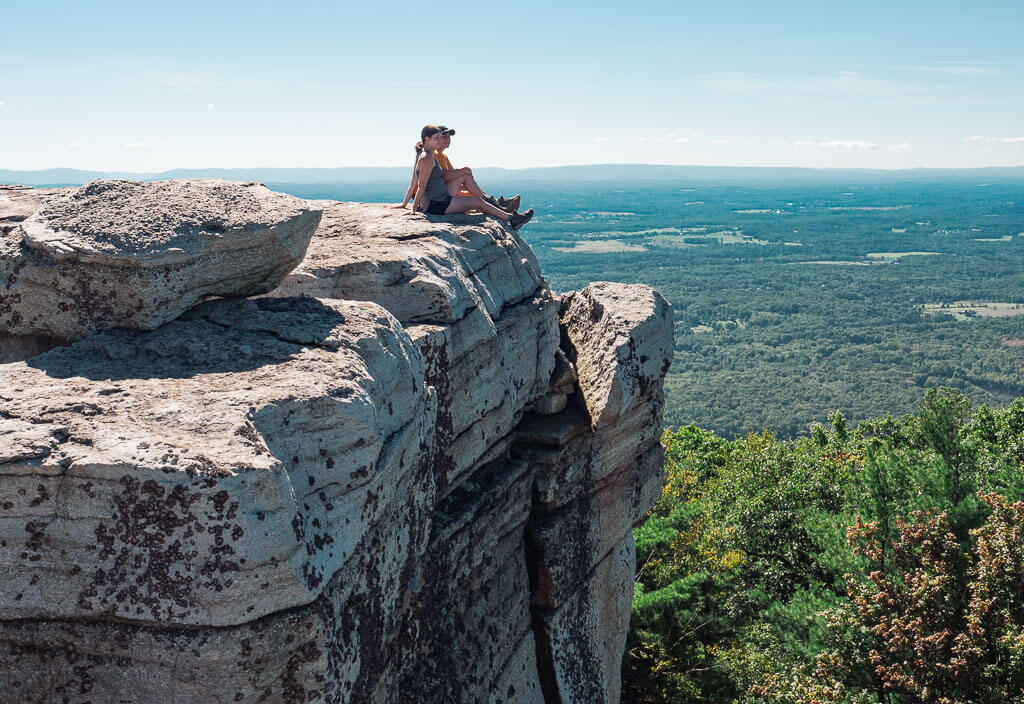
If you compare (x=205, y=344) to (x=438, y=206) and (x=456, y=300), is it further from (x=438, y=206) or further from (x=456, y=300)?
(x=438, y=206)

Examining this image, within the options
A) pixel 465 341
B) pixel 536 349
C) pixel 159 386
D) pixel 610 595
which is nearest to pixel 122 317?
pixel 159 386

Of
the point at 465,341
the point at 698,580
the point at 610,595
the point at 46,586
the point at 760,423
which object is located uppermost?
the point at 465,341

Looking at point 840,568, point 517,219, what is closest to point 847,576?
point 840,568

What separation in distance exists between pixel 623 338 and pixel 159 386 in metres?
8.96

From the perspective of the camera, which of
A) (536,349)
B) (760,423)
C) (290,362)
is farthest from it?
(760,423)

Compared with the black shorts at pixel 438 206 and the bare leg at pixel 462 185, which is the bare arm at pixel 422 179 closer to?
the black shorts at pixel 438 206

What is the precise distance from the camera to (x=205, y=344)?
26.6ft

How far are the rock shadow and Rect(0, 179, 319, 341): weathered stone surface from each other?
0.66 feet

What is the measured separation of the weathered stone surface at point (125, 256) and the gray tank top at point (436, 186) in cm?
542

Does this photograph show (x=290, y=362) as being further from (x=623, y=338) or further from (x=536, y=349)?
(x=623, y=338)

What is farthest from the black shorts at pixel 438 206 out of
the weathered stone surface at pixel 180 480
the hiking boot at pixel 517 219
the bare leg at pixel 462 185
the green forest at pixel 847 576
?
the green forest at pixel 847 576

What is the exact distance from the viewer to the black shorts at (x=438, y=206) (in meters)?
14.3

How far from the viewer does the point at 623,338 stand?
→ 48.4 feet

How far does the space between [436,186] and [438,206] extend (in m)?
0.33
